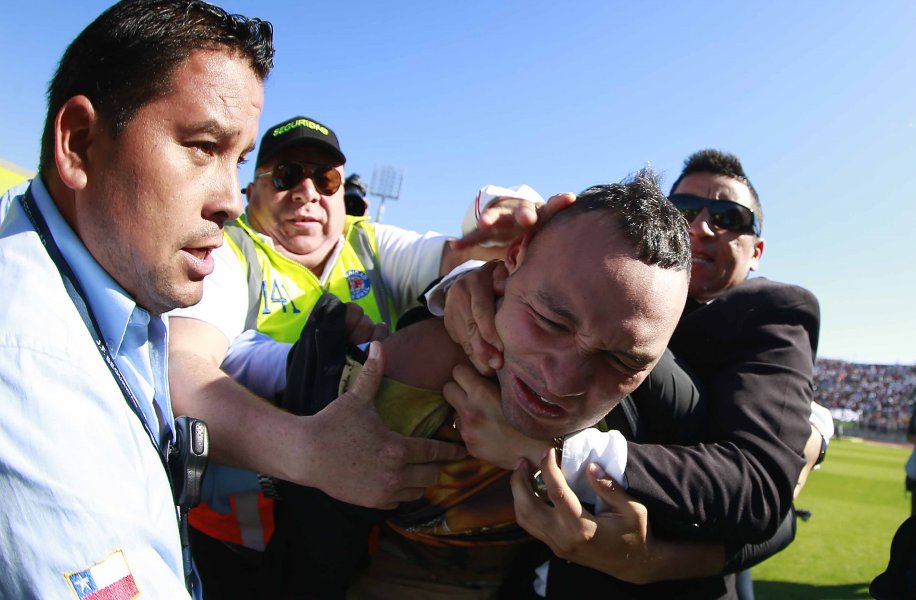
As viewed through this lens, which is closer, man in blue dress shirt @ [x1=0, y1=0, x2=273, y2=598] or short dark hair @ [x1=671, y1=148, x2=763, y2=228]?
man in blue dress shirt @ [x1=0, y1=0, x2=273, y2=598]

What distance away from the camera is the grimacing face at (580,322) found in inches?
68.2

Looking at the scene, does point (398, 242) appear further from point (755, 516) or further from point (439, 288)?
point (755, 516)

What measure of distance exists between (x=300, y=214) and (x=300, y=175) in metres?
0.24

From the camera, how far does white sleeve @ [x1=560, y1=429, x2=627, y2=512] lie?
199 centimetres

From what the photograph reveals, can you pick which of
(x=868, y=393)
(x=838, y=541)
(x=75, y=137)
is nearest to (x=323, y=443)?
(x=75, y=137)

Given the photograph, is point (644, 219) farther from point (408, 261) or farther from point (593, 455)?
point (408, 261)

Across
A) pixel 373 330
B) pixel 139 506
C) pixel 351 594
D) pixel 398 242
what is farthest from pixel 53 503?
pixel 398 242

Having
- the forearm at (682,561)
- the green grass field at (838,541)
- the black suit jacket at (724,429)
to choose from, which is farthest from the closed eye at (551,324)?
the green grass field at (838,541)

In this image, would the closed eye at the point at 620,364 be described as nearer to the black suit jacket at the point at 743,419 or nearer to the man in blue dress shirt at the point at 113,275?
the black suit jacket at the point at 743,419

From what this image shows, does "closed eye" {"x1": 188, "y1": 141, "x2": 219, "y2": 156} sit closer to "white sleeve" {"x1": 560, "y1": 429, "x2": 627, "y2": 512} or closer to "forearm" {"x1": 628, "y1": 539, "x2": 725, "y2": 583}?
"white sleeve" {"x1": 560, "y1": 429, "x2": 627, "y2": 512}

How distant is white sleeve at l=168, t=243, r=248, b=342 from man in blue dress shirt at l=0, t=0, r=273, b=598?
60cm

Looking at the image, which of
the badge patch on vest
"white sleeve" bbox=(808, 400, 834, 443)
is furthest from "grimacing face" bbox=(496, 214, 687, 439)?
the badge patch on vest

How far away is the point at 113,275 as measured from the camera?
146 centimetres

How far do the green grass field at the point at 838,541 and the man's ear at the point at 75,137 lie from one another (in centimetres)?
730
